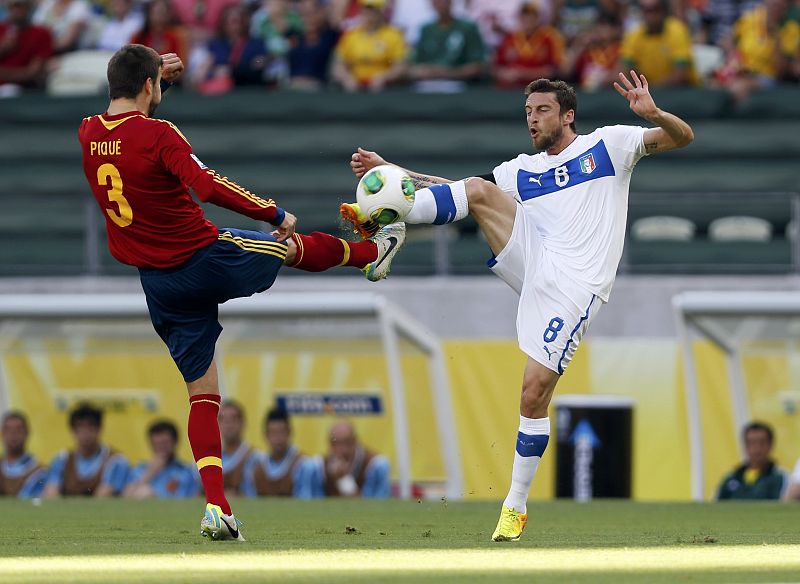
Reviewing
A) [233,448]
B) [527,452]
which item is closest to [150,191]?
[527,452]

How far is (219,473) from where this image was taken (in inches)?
311

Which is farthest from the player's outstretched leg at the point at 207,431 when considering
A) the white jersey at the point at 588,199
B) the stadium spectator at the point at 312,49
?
the stadium spectator at the point at 312,49

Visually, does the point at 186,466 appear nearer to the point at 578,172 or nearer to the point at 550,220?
the point at 550,220

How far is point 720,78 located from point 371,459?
224 inches

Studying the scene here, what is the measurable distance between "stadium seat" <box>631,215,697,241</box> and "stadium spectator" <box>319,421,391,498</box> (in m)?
3.07

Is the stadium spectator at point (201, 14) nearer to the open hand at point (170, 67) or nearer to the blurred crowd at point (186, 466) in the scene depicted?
the blurred crowd at point (186, 466)

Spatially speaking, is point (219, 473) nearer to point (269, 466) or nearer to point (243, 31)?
point (269, 466)

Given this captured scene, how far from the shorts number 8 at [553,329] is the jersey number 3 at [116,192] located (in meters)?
2.09

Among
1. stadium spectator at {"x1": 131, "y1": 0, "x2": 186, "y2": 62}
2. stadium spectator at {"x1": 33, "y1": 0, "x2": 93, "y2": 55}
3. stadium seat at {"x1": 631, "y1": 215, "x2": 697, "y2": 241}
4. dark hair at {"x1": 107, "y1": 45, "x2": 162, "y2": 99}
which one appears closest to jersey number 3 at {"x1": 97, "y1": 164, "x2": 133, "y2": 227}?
dark hair at {"x1": 107, "y1": 45, "x2": 162, "y2": 99}

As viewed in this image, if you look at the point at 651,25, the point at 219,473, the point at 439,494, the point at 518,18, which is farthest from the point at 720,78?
the point at 219,473

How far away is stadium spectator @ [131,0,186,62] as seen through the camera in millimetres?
16953

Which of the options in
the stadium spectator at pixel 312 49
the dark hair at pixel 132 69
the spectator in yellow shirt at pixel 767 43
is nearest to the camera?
the dark hair at pixel 132 69

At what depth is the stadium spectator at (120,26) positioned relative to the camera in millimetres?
17609

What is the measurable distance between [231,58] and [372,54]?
1592 mm
